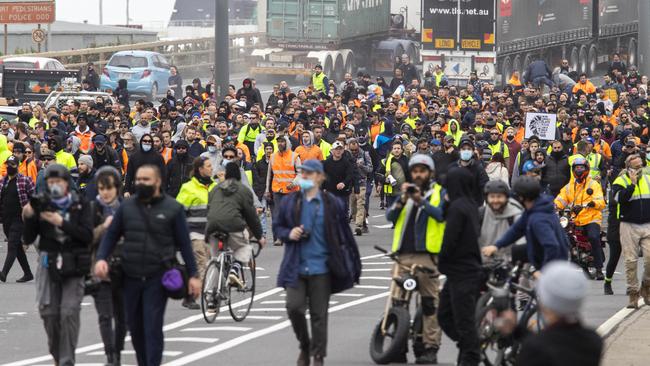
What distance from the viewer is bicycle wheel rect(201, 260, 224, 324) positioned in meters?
16.1

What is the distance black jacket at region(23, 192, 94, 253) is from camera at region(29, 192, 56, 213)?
90mm

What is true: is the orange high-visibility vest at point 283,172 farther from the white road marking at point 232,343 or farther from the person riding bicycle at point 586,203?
the white road marking at point 232,343

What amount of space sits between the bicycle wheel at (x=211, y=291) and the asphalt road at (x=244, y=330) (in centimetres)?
13

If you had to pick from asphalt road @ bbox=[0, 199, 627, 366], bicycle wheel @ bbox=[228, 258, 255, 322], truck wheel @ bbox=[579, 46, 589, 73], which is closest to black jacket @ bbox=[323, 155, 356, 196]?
asphalt road @ bbox=[0, 199, 627, 366]

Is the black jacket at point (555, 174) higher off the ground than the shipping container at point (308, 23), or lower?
lower

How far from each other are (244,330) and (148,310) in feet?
14.4

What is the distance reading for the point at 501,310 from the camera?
11781 mm

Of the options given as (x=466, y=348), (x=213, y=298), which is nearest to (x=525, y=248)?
(x=466, y=348)

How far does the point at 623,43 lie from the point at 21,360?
5131cm

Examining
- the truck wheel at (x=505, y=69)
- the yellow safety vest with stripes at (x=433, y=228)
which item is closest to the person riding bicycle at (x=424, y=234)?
the yellow safety vest with stripes at (x=433, y=228)

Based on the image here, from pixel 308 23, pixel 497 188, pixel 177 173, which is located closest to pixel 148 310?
pixel 497 188

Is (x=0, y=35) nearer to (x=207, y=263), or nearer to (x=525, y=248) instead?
(x=207, y=263)

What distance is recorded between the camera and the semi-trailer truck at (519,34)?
50.0 m

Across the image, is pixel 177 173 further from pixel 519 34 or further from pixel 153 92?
pixel 519 34
